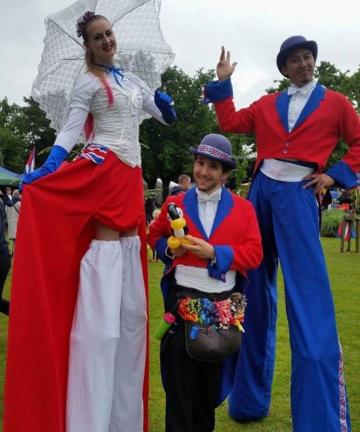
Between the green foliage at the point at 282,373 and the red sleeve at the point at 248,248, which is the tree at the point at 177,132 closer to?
the green foliage at the point at 282,373

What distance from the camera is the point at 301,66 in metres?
2.82

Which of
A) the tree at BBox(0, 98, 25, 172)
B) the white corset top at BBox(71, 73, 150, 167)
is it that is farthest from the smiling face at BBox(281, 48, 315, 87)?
the tree at BBox(0, 98, 25, 172)

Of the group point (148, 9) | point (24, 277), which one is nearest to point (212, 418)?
point (24, 277)

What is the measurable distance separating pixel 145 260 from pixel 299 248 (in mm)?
817

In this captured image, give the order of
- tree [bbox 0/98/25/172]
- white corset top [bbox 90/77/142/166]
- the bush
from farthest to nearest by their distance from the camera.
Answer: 1. tree [bbox 0/98/25/172]
2. the bush
3. white corset top [bbox 90/77/142/166]

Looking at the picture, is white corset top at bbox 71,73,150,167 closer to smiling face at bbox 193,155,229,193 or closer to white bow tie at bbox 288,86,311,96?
smiling face at bbox 193,155,229,193

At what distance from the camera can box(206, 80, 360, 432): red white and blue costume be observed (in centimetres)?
261

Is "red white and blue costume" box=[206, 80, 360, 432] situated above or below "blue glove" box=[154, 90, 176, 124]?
below

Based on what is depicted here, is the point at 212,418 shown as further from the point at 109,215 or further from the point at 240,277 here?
the point at 109,215

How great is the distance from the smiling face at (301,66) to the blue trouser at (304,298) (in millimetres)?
579

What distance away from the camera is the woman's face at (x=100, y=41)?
2559mm

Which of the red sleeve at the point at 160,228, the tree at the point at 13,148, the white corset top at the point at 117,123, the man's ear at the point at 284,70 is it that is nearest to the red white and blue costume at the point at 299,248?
the man's ear at the point at 284,70

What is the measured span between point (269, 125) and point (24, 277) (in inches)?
60.9

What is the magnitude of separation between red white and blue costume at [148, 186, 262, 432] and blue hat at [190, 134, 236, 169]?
0.16 metres
